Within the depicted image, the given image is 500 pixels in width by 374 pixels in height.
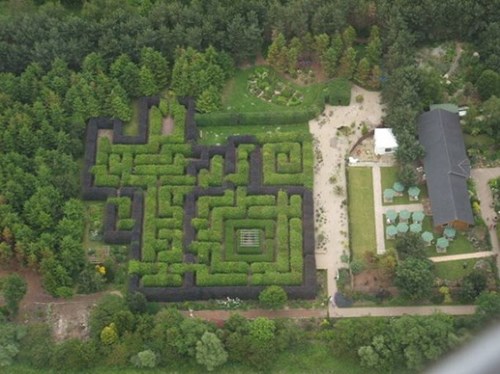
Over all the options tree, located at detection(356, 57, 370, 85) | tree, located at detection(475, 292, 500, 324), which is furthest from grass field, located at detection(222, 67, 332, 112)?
tree, located at detection(475, 292, 500, 324)

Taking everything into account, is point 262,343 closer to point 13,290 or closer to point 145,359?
point 145,359

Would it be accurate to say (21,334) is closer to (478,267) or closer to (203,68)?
(203,68)

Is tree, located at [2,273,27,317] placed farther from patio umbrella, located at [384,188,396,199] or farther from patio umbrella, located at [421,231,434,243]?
patio umbrella, located at [421,231,434,243]

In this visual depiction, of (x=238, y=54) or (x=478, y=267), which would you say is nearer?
(x=478, y=267)

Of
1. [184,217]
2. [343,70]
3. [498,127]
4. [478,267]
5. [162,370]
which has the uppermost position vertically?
[343,70]

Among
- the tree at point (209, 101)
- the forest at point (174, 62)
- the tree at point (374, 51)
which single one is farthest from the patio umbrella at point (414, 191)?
the tree at point (209, 101)

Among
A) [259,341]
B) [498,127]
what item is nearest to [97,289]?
[259,341]
